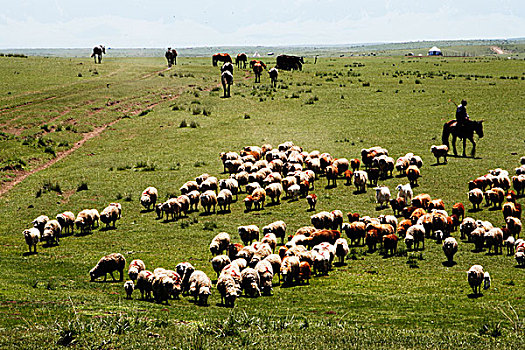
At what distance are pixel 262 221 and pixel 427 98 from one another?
38.3 metres

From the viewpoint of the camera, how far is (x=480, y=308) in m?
14.6

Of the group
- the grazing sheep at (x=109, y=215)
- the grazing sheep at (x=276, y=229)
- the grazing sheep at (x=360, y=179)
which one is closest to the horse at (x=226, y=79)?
the grazing sheep at (x=360, y=179)

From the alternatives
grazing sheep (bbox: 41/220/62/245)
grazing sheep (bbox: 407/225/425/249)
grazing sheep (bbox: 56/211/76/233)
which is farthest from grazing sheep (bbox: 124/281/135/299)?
grazing sheep (bbox: 407/225/425/249)

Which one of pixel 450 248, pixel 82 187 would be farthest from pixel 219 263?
pixel 82 187

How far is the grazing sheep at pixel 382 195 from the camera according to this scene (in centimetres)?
2664

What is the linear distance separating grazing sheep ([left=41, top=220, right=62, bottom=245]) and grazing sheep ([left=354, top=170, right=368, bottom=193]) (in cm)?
1604

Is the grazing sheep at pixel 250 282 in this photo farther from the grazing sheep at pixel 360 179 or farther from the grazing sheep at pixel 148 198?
the grazing sheep at pixel 360 179

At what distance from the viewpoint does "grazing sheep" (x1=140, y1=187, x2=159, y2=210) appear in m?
28.6

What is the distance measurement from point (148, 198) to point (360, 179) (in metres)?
12.1

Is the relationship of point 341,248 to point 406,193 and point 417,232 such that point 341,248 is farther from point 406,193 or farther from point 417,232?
point 406,193

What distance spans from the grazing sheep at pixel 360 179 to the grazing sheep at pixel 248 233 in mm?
9605

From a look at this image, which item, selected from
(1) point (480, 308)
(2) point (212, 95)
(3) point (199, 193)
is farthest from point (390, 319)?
(2) point (212, 95)

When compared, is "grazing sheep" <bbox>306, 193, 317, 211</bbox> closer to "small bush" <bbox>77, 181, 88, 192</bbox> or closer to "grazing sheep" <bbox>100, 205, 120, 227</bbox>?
"grazing sheep" <bbox>100, 205, 120, 227</bbox>

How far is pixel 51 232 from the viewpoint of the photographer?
76.3 feet
